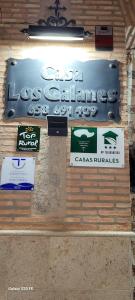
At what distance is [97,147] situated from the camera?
3.89 meters

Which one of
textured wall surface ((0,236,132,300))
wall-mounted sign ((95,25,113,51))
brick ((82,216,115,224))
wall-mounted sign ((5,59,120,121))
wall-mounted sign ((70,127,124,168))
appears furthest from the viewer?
wall-mounted sign ((95,25,113,51))

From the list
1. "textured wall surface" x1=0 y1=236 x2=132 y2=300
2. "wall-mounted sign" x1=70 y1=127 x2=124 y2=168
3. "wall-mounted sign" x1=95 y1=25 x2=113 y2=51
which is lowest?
"textured wall surface" x1=0 y1=236 x2=132 y2=300

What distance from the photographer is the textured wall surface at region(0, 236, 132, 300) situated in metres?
3.42

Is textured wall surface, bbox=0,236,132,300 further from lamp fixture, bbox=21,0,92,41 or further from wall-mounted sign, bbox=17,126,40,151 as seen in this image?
lamp fixture, bbox=21,0,92,41

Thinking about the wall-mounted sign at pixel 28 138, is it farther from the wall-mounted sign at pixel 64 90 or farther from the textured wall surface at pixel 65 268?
the textured wall surface at pixel 65 268

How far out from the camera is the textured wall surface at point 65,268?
3.42 meters

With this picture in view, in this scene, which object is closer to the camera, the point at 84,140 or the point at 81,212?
the point at 81,212

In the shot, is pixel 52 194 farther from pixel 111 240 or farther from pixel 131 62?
pixel 131 62

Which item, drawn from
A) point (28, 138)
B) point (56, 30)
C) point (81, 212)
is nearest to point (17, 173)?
point (28, 138)

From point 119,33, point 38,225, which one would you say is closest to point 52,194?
point 38,225

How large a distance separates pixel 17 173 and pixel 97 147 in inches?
35.0

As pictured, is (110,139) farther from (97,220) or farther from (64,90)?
(97,220)

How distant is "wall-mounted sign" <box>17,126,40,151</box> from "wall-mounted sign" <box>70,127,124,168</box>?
15.2 inches

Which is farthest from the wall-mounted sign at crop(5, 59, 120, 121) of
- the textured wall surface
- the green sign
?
the textured wall surface
